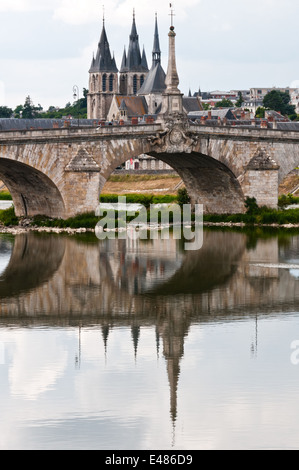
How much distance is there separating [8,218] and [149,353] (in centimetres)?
2496

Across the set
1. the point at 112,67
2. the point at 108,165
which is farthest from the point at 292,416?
the point at 112,67

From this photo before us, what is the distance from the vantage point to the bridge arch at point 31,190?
3866 cm

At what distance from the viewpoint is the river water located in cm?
1451

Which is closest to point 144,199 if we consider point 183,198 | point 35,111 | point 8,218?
point 183,198

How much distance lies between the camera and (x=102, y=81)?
112 meters

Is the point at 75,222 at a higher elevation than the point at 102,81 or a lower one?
lower

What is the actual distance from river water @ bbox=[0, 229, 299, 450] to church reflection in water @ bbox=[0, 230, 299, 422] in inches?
2.2

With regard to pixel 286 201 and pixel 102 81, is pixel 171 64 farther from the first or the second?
pixel 102 81

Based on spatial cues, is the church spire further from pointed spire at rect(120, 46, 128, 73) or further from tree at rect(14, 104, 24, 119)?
tree at rect(14, 104, 24, 119)

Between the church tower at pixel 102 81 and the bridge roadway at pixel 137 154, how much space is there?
217ft

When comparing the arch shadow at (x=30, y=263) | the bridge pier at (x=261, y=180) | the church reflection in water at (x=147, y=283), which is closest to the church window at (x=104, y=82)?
the bridge pier at (x=261, y=180)

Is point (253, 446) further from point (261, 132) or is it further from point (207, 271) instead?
point (261, 132)

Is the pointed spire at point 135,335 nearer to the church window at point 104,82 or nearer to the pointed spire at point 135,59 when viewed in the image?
the church window at point 104,82

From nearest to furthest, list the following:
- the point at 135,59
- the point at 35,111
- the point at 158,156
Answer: the point at 158,156 → the point at 135,59 → the point at 35,111
